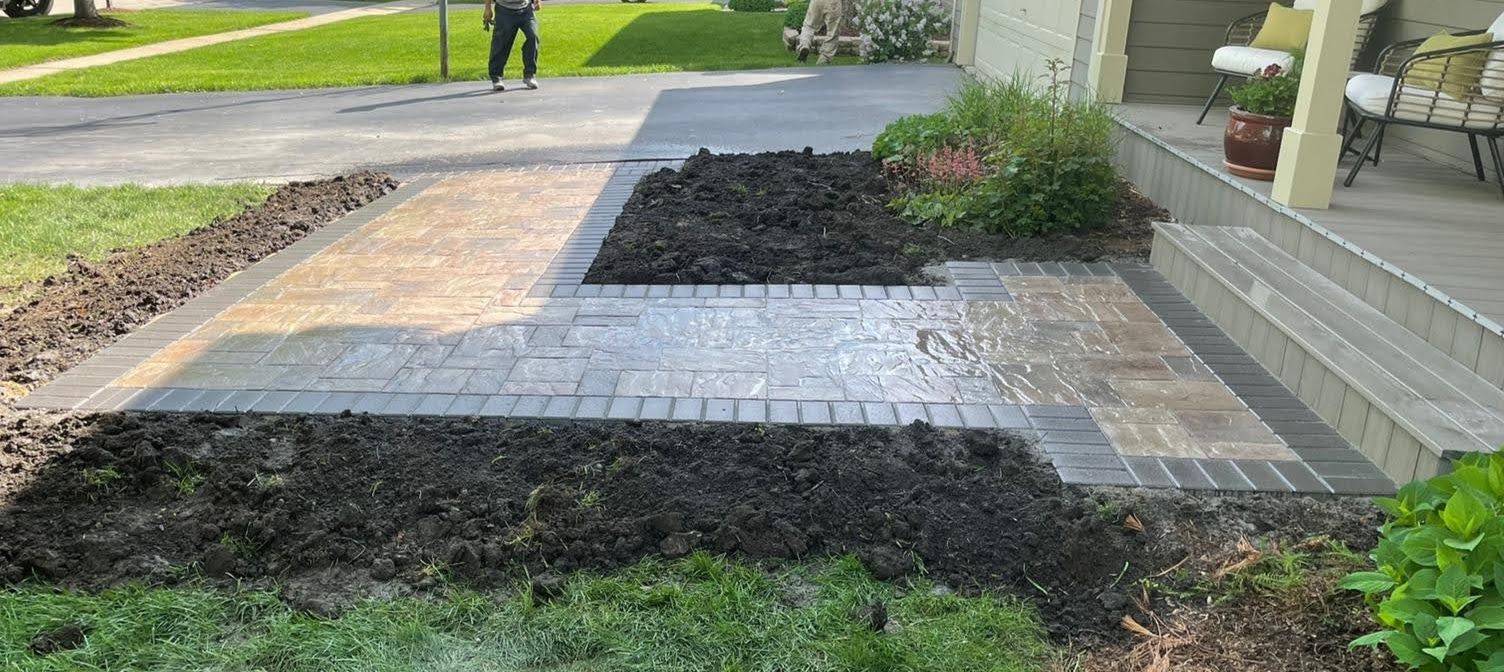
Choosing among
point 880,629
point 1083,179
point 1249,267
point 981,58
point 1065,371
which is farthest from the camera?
point 981,58

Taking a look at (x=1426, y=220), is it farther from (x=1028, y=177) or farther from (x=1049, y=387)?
(x=1049, y=387)

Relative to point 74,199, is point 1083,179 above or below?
above

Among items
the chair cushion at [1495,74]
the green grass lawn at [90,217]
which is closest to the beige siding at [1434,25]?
the chair cushion at [1495,74]

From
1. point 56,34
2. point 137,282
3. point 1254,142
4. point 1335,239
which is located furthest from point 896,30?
point 56,34

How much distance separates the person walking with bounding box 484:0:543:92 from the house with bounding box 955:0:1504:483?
6.03m

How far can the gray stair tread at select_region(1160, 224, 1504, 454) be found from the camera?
3.18 metres

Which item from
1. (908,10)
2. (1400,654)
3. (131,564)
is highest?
(908,10)

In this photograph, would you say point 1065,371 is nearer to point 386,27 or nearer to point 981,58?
point 981,58

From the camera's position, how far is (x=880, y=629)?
2584 mm

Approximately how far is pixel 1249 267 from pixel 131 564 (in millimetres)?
4236

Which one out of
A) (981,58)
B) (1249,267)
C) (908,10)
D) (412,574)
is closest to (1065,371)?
(1249,267)

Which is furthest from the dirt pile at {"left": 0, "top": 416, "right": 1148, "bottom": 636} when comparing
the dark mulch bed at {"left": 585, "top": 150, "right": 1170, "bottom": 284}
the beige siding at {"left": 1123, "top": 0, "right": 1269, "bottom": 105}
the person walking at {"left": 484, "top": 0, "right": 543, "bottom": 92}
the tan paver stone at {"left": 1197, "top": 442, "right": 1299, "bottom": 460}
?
the person walking at {"left": 484, "top": 0, "right": 543, "bottom": 92}

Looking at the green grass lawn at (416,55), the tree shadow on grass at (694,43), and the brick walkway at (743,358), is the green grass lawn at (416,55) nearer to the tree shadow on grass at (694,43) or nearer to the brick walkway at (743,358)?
the tree shadow on grass at (694,43)

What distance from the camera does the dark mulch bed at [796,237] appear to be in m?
5.31
